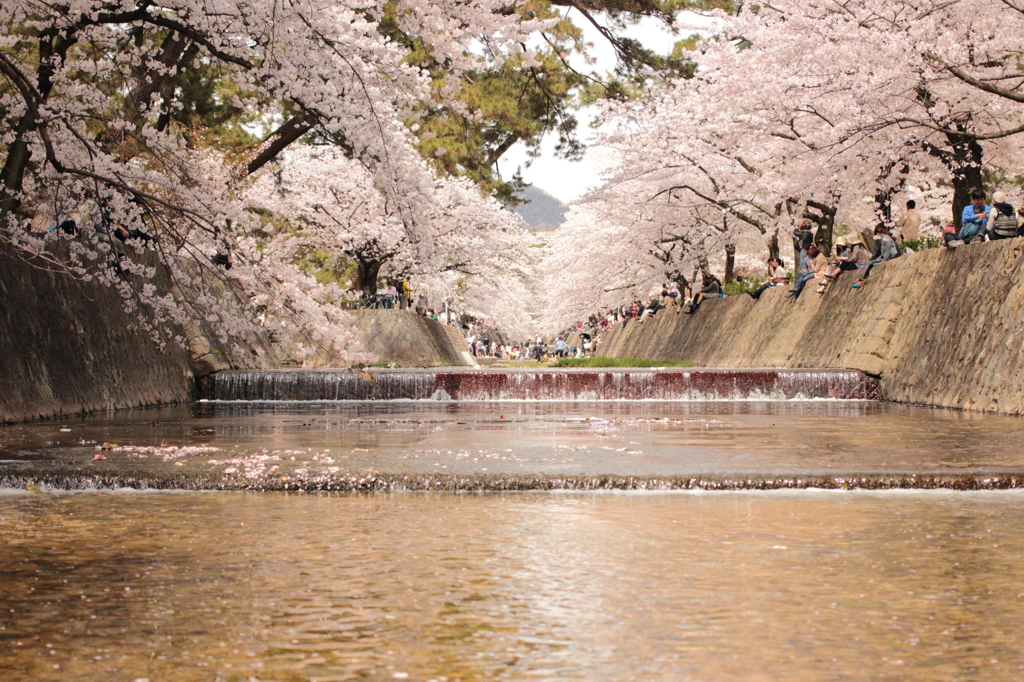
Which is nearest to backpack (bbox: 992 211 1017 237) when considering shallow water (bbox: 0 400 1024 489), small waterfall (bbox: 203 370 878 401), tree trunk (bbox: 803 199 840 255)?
shallow water (bbox: 0 400 1024 489)

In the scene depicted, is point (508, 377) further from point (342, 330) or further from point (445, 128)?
point (445, 128)

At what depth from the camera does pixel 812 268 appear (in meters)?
24.3

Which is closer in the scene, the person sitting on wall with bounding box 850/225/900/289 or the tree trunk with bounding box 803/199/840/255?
the person sitting on wall with bounding box 850/225/900/289

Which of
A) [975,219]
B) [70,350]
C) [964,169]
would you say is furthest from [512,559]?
[964,169]

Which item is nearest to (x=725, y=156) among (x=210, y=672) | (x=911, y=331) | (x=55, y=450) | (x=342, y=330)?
(x=911, y=331)

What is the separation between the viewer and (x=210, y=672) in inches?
126

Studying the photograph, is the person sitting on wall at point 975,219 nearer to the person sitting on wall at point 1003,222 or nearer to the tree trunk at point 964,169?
the person sitting on wall at point 1003,222

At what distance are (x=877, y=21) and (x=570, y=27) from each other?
20.8 ft

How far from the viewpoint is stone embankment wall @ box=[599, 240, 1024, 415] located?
45.7ft

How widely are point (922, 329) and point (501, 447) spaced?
10192 mm

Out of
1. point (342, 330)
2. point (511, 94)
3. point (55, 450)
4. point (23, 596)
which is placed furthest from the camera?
point (511, 94)

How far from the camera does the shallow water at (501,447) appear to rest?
735cm

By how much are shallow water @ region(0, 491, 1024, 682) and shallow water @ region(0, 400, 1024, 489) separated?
32.9 inches

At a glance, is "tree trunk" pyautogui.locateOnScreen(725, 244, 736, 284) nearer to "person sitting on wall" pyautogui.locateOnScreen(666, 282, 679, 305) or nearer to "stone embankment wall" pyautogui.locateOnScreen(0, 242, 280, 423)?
"person sitting on wall" pyautogui.locateOnScreen(666, 282, 679, 305)
